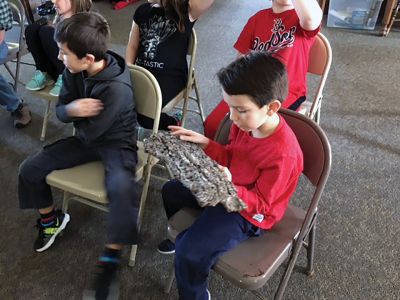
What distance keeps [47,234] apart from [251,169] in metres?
1.00

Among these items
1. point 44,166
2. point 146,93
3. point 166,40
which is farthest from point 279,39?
point 44,166

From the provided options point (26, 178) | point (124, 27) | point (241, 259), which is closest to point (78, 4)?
point (26, 178)

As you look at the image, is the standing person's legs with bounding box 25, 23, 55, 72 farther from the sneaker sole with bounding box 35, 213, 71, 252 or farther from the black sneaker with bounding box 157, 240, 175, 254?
the black sneaker with bounding box 157, 240, 175, 254

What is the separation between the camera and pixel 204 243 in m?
1.16

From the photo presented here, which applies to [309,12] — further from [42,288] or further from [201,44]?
[201,44]

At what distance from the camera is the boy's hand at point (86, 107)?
4.74 ft

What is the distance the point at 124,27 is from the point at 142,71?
2.56 metres

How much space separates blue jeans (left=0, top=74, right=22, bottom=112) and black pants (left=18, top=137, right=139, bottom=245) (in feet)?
3.51

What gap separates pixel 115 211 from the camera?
142 cm

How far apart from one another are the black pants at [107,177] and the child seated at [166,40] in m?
0.45

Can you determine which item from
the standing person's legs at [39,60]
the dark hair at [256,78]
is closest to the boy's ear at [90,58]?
the dark hair at [256,78]

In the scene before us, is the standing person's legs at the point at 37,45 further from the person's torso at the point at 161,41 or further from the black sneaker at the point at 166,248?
the black sneaker at the point at 166,248

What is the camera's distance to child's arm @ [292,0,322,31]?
1566 millimetres

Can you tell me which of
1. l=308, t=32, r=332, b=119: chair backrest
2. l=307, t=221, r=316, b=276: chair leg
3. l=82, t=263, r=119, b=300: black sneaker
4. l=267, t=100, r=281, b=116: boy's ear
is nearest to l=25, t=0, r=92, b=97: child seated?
l=82, t=263, r=119, b=300: black sneaker
